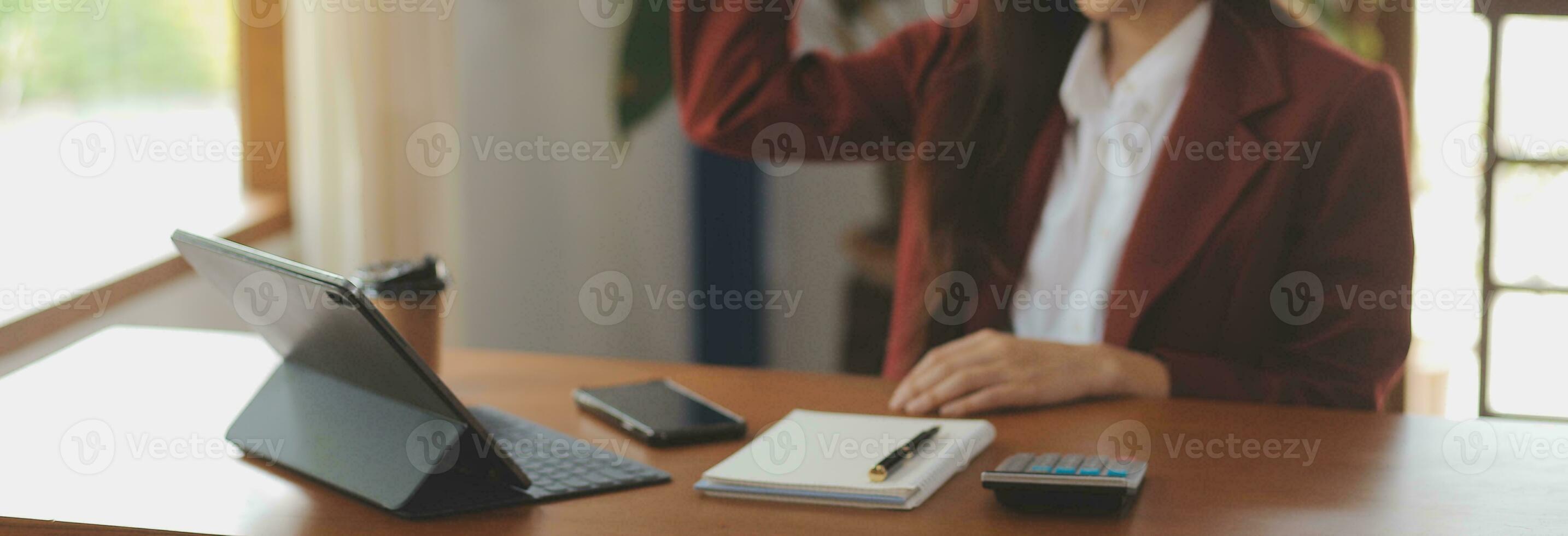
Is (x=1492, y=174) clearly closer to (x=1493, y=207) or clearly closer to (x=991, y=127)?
(x=1493, y=207)

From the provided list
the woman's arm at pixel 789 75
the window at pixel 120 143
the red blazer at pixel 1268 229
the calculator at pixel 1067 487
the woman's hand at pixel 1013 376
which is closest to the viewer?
the calculator at pixel 1067 487

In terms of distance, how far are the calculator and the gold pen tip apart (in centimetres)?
7

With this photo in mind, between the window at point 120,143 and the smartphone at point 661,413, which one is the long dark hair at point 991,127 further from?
the window at point 120,143

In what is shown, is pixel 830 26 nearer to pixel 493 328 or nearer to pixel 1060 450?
pixel 493 328

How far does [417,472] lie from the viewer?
3.31 ft

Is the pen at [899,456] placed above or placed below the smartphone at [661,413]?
above

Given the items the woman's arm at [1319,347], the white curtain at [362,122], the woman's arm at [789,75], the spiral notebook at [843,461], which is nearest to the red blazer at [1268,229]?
the woman's arm at [1319,347]

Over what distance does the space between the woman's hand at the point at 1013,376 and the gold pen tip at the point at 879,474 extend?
0.27 meters

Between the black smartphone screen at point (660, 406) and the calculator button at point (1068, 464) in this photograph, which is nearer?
the calculator button at point (1068, 464)

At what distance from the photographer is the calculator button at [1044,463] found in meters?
1.01

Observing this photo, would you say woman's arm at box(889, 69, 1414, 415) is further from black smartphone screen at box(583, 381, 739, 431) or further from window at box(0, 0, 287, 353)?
window at box(0, 0, 287, 353)

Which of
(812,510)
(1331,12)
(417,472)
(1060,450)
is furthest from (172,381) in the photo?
(1331,12)

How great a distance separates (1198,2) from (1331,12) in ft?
3.96

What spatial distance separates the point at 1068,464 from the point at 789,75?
0.94m
